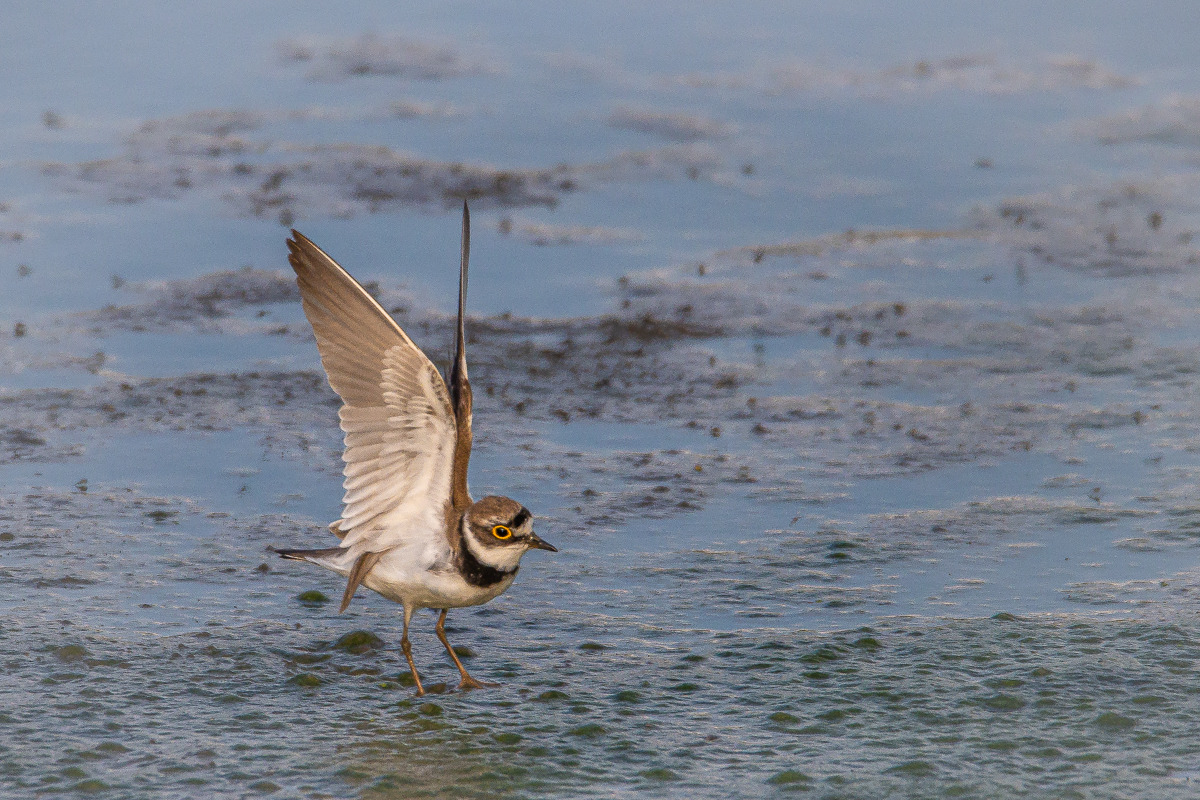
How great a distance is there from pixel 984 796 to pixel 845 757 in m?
0.62

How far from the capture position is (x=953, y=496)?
9.58 m

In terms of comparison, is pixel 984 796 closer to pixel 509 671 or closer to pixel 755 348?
pixel 509 671

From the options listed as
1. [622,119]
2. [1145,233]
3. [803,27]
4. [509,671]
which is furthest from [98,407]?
[803,27]

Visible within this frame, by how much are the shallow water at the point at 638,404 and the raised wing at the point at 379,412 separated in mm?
763

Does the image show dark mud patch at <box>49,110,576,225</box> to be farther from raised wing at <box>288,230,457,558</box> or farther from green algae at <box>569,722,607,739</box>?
green algae at <box>569,722,607,739</box>

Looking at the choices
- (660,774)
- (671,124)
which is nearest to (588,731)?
(660,774)

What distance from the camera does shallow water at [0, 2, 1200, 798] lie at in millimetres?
6816

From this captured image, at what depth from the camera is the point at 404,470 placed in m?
7.27

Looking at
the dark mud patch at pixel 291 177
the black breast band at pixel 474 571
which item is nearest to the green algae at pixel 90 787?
→ the black breast band at pixel 474 571

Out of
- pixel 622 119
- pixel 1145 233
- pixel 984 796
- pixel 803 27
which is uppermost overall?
pixel 803 27

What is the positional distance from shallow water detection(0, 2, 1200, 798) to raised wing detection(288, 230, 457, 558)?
0.76 m

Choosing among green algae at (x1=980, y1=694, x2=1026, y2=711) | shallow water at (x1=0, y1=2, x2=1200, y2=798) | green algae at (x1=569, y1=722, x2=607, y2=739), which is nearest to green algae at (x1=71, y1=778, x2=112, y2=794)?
shallow water at (x1=0, y1=2, x2=1200, y2=798)

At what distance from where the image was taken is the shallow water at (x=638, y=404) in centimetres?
682

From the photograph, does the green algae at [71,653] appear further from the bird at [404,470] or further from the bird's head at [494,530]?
the bird's head at [494,530]
